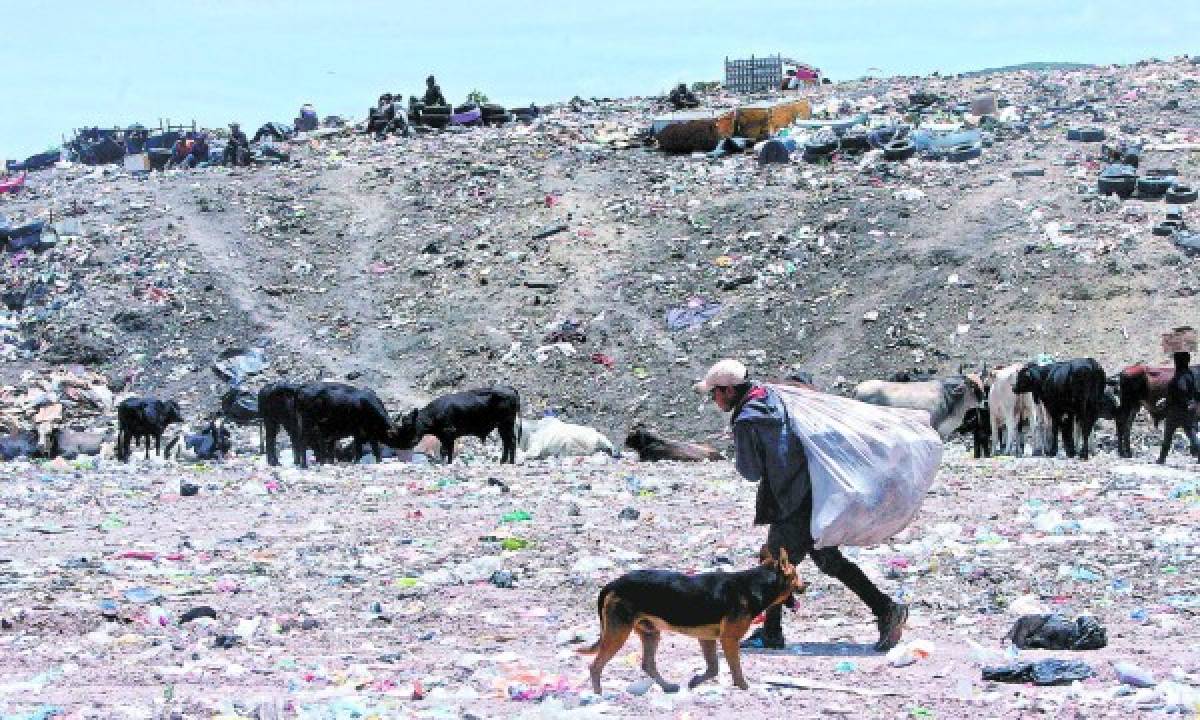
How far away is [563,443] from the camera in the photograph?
20.6 m

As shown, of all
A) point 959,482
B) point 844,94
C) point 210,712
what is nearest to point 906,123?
point 844,94

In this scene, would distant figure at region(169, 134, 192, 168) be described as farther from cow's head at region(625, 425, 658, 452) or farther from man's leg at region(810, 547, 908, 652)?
man's leg at region(810, 547, 908, 652)

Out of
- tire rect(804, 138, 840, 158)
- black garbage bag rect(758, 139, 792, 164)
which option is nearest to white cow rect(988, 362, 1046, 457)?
tire rect(804, 138, 840, 158)

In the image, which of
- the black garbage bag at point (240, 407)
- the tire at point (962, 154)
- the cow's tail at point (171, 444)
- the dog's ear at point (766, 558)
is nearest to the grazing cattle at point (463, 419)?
the cow's tail at point (171, 444)

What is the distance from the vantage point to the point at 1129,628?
8.47m

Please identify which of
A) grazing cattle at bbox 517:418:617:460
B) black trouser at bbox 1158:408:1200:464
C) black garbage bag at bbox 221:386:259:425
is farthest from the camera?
black garbage bag at bbox 221:386:259:425

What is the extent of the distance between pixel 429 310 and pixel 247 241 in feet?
17.7

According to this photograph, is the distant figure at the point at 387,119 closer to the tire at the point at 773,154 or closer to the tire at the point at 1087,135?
the tire at the point at 773,154

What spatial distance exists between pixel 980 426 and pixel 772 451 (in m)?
12.5

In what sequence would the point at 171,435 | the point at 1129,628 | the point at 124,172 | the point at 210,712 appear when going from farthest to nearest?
1. the point at 124,172
2. the point at 171,435
3. the point at 1129,628
4. the point at 210,712

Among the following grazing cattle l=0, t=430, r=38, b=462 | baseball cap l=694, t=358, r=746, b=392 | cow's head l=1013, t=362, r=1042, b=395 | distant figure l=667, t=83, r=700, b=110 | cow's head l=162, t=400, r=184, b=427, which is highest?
distant figure l=667, t=83, r=700, b=110

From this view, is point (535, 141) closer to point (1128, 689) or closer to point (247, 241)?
point (247, 241)

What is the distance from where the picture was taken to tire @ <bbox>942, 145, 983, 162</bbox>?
103 feet

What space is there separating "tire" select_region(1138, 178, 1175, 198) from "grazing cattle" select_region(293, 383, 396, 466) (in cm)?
1433
